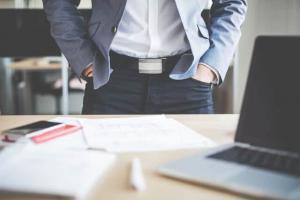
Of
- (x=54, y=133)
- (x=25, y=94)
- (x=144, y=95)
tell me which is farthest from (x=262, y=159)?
(x=25, y=94)

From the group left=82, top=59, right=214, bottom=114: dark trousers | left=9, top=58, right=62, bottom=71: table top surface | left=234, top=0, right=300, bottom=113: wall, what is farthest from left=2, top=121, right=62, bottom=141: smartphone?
left=9, top=58, right=62, bottom=71: table top surface

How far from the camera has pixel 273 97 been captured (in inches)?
30.0

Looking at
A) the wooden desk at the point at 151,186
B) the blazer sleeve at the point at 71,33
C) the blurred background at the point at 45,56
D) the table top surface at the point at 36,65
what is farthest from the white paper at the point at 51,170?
the table top surface at the point at 36,65

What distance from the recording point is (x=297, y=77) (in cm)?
73

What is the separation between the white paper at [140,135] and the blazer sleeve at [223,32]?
46 centimetres

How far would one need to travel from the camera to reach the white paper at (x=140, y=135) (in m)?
0.84

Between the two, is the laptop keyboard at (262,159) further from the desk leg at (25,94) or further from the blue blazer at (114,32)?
the desk leg at (25,94)

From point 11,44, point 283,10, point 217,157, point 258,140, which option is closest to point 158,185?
point 217,157

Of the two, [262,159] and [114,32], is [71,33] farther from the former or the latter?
[262,159]

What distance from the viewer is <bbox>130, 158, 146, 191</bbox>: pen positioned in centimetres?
61

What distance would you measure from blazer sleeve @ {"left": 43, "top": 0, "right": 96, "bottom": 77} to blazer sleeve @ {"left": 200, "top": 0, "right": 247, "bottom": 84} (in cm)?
43

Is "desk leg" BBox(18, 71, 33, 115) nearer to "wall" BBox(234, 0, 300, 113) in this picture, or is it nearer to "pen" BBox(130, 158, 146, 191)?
"wall" BBox(234, 0, 300, 113)

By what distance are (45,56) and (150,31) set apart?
2.25 meters

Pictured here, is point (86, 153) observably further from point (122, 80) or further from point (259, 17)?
point (259, 17)
